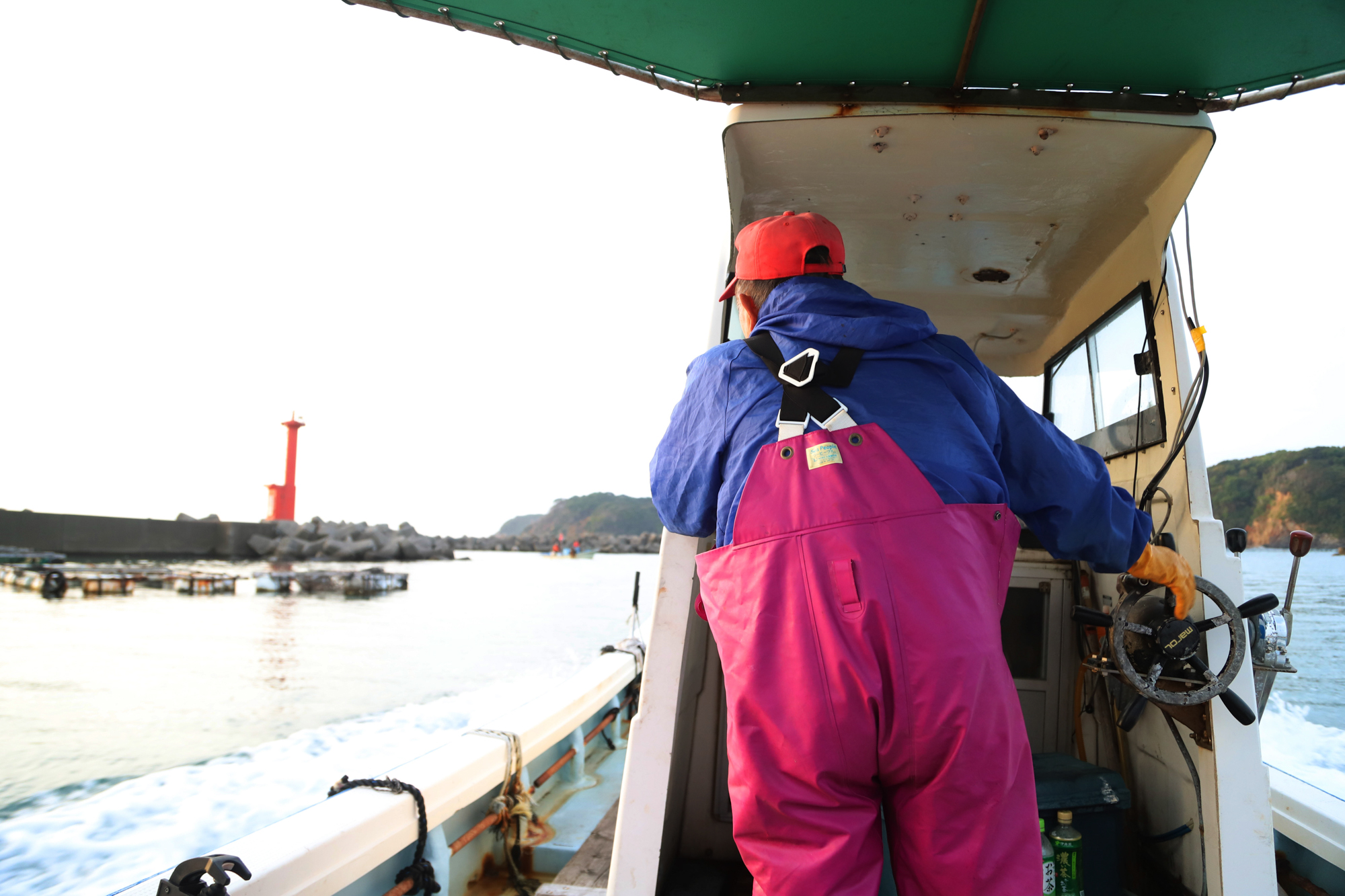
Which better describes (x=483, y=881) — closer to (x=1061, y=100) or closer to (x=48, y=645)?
(x=1061, y=100)

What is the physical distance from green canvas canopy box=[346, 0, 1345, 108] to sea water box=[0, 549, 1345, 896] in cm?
249

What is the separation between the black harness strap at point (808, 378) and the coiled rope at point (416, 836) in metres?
2.02

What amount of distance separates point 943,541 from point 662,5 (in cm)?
131

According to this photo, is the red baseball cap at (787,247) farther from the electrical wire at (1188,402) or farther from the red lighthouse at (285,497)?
the red lighthouse at (285,497)

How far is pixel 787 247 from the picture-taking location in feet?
4.42

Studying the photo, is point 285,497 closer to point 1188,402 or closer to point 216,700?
point 216,700

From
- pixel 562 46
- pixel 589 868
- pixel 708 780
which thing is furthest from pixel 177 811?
pixel 562 46

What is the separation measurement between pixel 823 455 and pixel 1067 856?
5.17 ft

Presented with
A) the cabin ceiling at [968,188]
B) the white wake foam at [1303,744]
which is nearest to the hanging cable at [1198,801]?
the cabin ceiling at [968,188]

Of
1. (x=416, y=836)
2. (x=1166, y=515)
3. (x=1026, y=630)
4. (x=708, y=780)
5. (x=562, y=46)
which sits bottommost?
(x=416, y=836)

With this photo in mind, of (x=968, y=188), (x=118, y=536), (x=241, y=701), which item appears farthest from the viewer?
(x=118, y=536)

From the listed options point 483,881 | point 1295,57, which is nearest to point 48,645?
point 483,881

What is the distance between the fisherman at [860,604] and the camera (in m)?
0.99

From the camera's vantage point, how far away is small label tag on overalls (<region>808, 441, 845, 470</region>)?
42.6 inches
